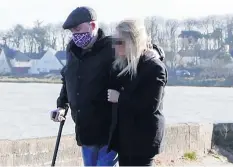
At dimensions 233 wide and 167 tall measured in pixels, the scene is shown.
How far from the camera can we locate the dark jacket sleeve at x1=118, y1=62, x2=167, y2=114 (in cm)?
393

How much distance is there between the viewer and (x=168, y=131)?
7508mm

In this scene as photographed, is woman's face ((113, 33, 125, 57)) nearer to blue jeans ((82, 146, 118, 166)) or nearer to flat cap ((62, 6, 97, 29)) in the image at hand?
flat cap ((62, 6, 97, 29))

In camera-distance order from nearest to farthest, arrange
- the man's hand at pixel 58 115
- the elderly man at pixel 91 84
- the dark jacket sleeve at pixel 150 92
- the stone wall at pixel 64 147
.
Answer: the dark jacket sleeve at pixel 150 92, the elderly man at pixel 91 84, the man's hand at pixel 58 115, the stone wall at pixel 64 147

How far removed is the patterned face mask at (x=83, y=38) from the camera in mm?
4387

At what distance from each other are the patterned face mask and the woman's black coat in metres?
0.45

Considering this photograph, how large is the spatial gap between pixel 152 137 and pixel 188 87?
1162cm

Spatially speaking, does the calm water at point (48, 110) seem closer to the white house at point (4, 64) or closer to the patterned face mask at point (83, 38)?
the patterned face mask at point (83, 38)

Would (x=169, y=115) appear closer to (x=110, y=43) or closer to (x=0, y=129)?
(x=0, y=129)

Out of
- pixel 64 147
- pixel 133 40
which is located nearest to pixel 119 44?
pixel 133 40

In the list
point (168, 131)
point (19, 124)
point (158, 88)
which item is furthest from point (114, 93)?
point (19, 124)

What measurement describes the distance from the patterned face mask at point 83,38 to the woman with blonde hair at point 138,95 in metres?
0.35

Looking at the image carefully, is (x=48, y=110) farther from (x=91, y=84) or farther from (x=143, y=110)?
(x=143, y=110)

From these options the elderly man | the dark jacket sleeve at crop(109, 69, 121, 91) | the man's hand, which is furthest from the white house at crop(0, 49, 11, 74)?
the dark jacket sleeve at crop(109, 69, 121, 91)

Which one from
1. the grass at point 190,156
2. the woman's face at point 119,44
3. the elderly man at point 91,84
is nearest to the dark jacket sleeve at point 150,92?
the woman's face at point 119,44
